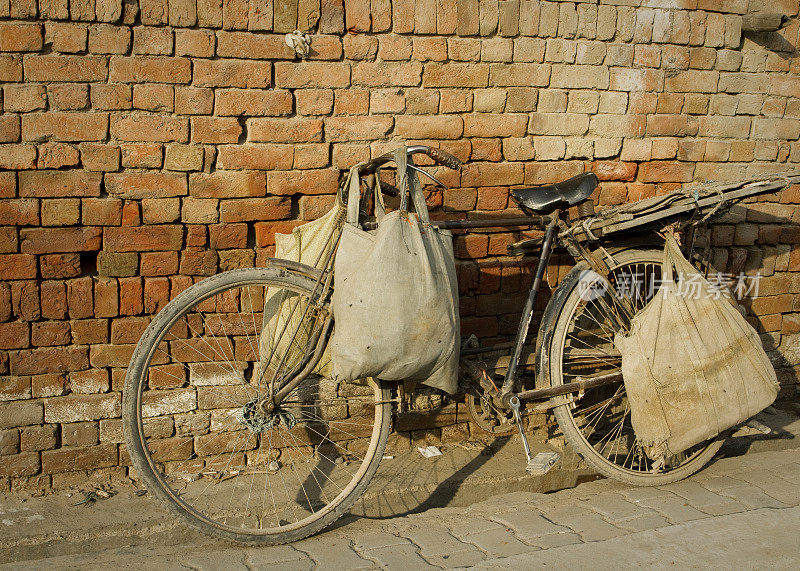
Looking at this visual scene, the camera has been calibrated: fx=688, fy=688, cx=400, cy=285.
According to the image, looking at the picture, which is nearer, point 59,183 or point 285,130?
point 59,183

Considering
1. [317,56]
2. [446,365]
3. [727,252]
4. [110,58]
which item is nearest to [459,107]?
[317,56]

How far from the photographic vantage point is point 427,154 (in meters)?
2.98

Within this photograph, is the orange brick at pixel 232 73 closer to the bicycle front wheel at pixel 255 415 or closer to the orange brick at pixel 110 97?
the orange brick at pixel 110 97

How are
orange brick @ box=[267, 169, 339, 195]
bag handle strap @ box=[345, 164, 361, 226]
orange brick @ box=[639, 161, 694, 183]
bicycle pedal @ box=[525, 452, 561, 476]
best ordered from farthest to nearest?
orange brick @ box=[639, 161, 694, 183] → orange brick @ box=[267, 169, 339, 195] → bicycle pedal @ box=[525, 452, 561, 476] → bag handle strap @ box=[345, 164, 361, 226]

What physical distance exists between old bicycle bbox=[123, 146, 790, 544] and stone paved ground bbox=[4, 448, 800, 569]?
229mm

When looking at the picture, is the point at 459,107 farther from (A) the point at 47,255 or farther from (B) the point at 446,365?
(A) the point at 47,255

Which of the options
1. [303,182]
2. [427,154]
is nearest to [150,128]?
[303,182]

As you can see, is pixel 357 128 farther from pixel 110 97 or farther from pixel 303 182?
pixel 110 97

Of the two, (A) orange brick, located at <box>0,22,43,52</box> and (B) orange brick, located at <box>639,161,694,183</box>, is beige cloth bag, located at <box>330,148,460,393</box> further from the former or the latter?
(B) orange brick, located at <box>639,161,694,183</box>

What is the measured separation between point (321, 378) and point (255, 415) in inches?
28.0

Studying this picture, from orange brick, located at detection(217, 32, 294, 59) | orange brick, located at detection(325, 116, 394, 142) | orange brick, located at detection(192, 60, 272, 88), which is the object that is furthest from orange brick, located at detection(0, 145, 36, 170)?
orange brick, located at detection(325, 116, 394, 142)

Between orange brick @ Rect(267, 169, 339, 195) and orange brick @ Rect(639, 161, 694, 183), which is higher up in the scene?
orange brick @ Rect(639, 161, 694, 183)

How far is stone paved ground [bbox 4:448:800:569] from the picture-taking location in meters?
2.62

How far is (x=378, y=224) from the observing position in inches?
112
